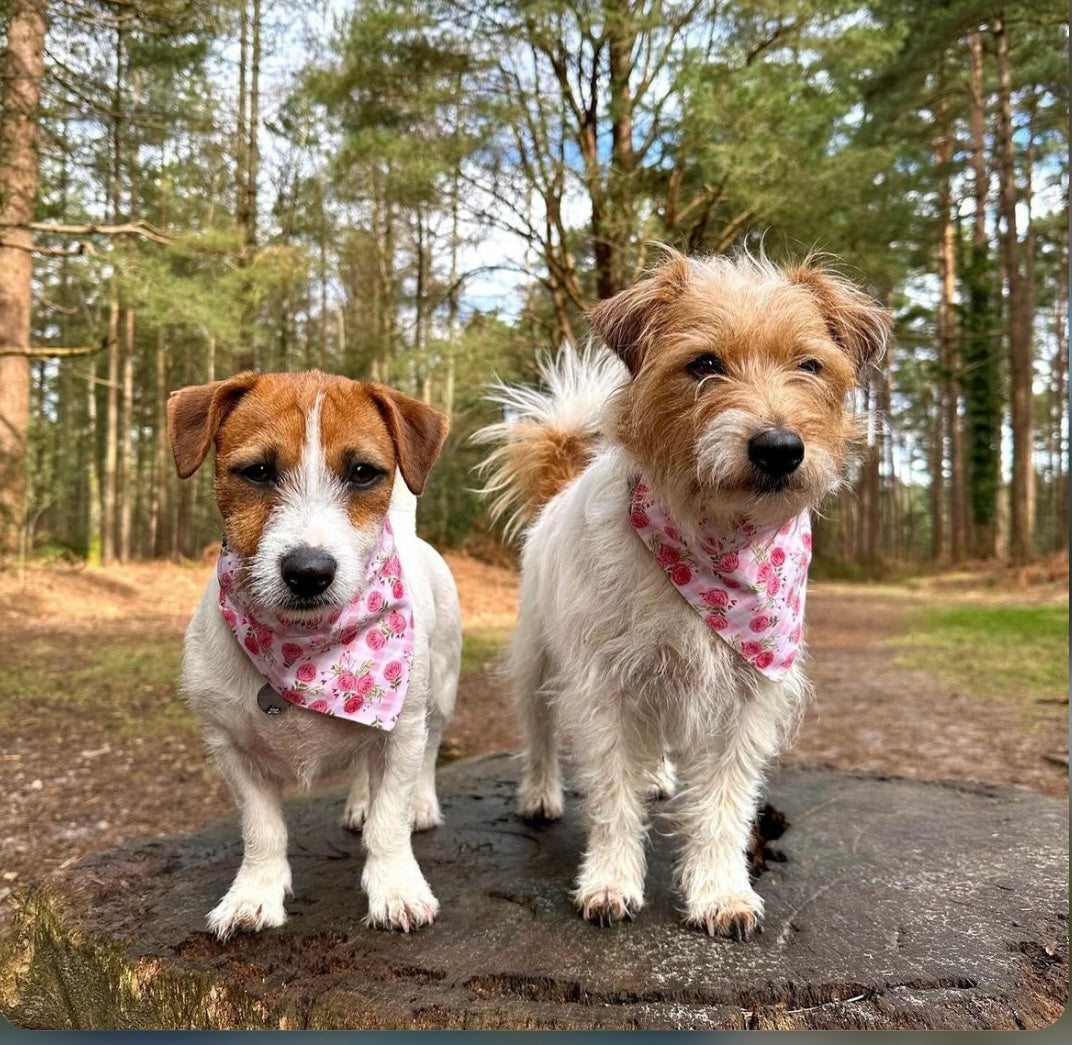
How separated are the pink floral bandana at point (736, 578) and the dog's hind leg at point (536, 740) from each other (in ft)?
3.15

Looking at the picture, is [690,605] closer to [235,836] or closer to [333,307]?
[235,836]

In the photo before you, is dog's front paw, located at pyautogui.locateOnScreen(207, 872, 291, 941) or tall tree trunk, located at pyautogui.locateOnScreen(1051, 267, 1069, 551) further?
tall tree trunk, located at pyautogui.locateOnScreen(1051, 267, 1069, 551)

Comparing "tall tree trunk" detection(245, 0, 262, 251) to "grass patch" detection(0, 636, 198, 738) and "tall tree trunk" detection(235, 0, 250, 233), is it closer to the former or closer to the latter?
"tall tree trunk" detection(235, 0, 250, 233)

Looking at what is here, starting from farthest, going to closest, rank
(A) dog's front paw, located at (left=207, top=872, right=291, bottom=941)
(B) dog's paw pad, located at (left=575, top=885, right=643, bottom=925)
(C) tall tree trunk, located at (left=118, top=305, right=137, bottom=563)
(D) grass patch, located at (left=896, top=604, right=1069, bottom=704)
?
(D) grass patch, located at (left=896, top=604, right=1069, bottom=704) < (C) tall tree trunk, located at (left=118, top=305, right=137, bottom=563) < (B) dog's paw pad, located at (left=575, top=885, right=643, bottom=925) < (A) dog's front paw, located at (left=207, top=872, right=291, bottom=941)

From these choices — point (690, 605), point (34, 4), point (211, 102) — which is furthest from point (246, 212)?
point (690, 605)

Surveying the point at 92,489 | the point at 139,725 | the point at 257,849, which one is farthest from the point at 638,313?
the point at 92,489

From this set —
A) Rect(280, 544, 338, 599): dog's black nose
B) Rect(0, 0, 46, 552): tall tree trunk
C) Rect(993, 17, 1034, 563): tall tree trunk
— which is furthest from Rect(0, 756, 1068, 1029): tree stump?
Rect(993, 17, 1034, 563): tall tree trunk

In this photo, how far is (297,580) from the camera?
1833 millimetres

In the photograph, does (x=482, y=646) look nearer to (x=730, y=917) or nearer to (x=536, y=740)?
(x=536, y=740)

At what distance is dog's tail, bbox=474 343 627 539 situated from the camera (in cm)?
326

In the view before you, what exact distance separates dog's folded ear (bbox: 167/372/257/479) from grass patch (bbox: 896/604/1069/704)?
20.4 ft

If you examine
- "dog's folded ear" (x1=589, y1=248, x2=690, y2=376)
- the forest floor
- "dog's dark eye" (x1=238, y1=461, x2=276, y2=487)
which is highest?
"dog's folded ear" (x1=589, y1=248, x2=690, y2=376)

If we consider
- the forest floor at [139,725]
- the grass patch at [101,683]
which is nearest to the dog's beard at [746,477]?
the forest floor at [139,725]

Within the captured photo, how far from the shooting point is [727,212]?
17.0 ft
